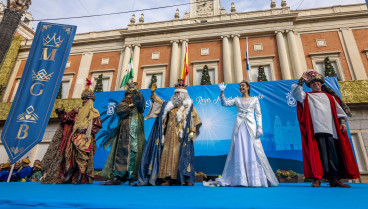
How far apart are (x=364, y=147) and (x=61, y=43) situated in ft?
43.4

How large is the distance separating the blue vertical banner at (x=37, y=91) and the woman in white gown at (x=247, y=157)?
528 centimetres

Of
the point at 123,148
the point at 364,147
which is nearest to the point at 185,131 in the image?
the point at 123,148

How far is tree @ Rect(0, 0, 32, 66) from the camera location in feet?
18.9

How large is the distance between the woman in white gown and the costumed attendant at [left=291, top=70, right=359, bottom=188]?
2.18 ft

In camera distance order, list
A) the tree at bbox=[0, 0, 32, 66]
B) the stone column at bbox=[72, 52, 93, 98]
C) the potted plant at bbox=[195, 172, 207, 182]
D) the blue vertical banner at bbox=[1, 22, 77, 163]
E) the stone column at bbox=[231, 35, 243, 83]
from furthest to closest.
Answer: the stone column at bbox=[72, 52, 93, 98] → the stone column at bbox=[231, 35, 243, 83] → the potted plant at bbox=[195, 172, 207, 182] → the tree at bbox=[0, 0, 32, 66] → the blue vertical banner at bbox=[1, 22, 77, 163]

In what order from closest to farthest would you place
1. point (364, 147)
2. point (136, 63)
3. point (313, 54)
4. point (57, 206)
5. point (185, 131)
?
point (57, 206) → point (185, 131) → point (364, 147) → point (313, 54) → point (136, 63)

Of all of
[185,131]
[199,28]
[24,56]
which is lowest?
[185,131]

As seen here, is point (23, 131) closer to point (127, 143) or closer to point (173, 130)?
point (127, 143)

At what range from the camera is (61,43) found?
6648 millimetres

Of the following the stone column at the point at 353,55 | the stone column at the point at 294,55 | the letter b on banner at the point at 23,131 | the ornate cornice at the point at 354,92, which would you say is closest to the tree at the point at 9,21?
the letter b on banner at the point at 23,131

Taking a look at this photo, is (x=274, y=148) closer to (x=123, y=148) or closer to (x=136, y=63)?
(x=123, y=148)

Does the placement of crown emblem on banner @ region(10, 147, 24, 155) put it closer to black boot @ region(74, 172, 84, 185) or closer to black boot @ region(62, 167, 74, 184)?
black boot @ region(62, 167, 74, 184)

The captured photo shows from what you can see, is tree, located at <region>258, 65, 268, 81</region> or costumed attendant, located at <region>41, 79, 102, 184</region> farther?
tree, located at <region>258, 65, 268, 81</region>

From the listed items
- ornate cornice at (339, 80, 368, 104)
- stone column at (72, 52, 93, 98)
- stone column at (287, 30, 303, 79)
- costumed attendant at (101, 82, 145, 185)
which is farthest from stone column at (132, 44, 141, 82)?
ornate cornice at (339, 80, 368, 104)
